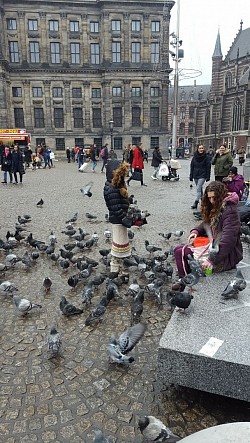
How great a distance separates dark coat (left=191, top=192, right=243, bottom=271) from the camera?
4203mm

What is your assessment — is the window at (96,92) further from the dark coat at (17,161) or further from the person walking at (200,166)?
the person walking at (200,166)

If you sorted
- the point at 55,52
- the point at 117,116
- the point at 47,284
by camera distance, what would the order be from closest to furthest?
the point at 47,284, the point at 55,52, the point at 117,116

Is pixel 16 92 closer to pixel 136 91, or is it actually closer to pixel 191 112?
pixel 136 91

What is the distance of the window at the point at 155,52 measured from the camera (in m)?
49.5

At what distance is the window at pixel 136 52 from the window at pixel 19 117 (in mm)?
18292

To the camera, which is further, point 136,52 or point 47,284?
point 136,52

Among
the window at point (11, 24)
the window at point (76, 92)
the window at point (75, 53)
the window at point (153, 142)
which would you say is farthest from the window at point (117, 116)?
the window at point (11, 24)

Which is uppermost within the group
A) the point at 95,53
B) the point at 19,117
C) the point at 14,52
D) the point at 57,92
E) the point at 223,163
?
the point at 95,53

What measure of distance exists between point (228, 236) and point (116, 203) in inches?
76.9

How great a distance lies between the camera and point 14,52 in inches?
1912

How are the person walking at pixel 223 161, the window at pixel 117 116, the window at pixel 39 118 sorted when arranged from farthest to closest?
the window at pixel 117 116 → the window at pixel 39 118 → the person walking at pixel 223 161

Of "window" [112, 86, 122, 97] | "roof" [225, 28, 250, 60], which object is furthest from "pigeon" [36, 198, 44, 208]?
"roof" [225, 28, 250, 60]

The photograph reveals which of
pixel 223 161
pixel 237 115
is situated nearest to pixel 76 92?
pixel 237 115

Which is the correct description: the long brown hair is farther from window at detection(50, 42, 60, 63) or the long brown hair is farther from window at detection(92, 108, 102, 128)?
window at detection(50, 42, 60, 63)
